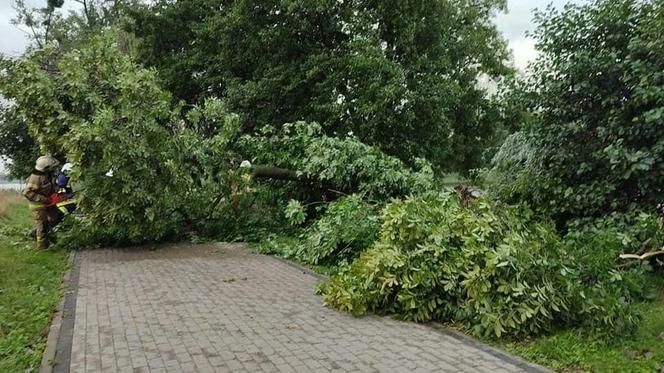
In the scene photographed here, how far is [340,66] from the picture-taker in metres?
16.5

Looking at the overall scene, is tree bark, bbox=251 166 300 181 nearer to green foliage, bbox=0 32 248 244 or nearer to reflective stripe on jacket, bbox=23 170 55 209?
green foliage, bbox=0 32 248 244

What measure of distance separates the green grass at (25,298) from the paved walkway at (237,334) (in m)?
0.27

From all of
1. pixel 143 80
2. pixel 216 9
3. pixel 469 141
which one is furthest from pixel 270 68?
pixel 469 141

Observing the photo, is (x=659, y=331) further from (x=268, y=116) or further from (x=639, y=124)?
→ (x=268, y=116)

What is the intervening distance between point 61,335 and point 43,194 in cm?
609

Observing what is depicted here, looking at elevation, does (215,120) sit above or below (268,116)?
below

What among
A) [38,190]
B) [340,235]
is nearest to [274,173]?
[340,235]

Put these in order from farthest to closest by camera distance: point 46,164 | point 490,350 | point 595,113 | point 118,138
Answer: point 46,164 → point 118,138 → point 595,113 → point 490,350

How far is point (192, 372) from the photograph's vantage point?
4191 mm

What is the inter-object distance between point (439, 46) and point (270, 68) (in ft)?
18.6

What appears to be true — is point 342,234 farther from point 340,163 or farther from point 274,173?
point 274,173

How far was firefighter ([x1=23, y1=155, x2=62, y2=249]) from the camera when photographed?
10.2 meters

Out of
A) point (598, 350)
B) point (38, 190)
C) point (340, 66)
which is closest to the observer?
point (598, 350)

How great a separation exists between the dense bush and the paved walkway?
0.29 m
